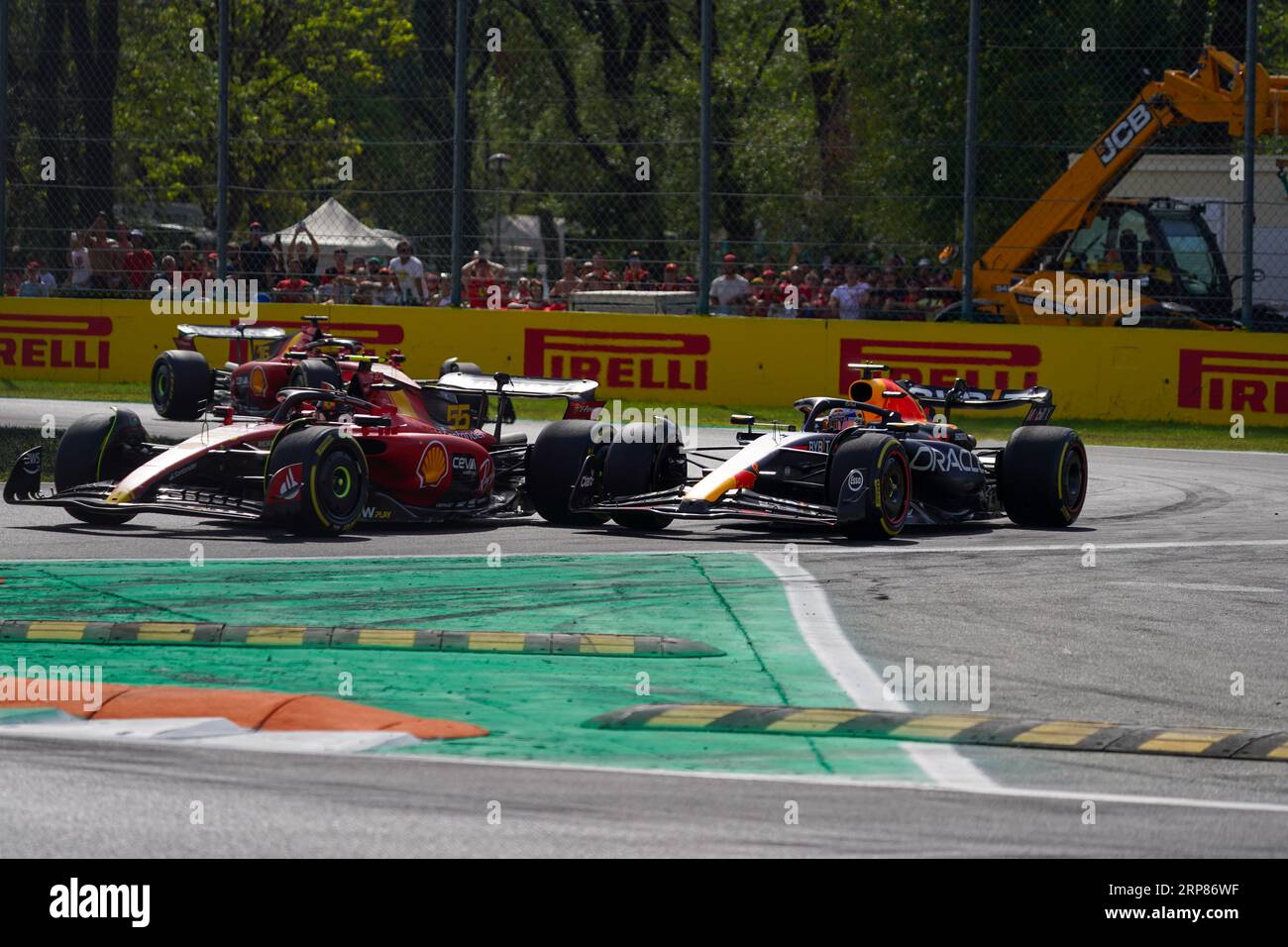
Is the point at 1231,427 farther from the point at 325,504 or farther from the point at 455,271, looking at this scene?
the point at 325,504

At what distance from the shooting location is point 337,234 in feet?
96.1

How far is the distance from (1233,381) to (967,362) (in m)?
2.91

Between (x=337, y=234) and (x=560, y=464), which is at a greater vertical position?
(x=337, y=234)

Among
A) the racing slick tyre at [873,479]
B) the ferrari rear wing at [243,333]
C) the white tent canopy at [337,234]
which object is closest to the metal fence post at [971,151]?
the white tent canopy at [337,234]

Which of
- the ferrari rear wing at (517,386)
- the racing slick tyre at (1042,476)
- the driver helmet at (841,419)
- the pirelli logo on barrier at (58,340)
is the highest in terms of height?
the pirelli logo on barrier at (58,340)

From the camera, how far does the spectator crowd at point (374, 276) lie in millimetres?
22422

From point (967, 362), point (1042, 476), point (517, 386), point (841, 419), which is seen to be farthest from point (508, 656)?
point (967, 362)

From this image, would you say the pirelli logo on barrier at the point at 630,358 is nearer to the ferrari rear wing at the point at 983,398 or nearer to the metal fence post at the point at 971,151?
the metal fence post at the point at 971,151

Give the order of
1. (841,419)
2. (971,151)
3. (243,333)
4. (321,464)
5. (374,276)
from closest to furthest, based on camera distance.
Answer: (321,464)
(841,419)
(243,333)
(971,151)
(374,276)

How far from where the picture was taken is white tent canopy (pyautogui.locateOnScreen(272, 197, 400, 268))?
24094 millimetres

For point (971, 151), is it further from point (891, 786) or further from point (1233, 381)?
point (891, 786)

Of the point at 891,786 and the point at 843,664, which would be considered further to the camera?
the point at 843,664

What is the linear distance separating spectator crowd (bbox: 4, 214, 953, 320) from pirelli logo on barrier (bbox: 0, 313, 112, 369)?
14.2 inches

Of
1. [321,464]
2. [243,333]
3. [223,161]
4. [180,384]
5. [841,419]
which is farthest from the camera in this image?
[223,161]
